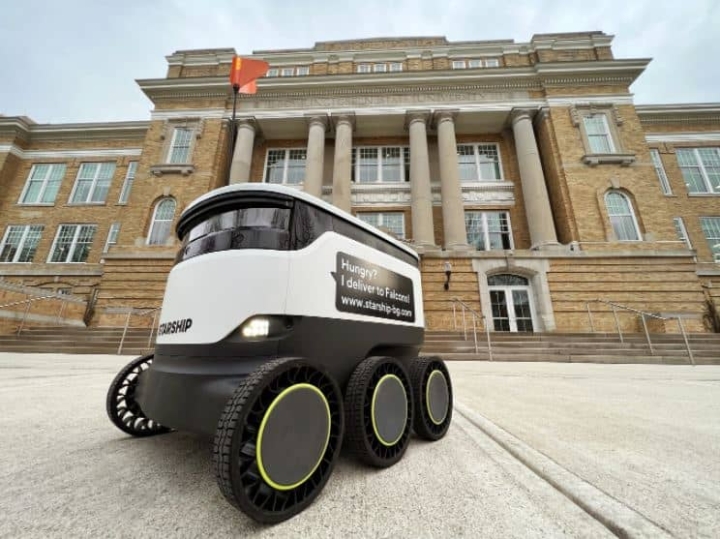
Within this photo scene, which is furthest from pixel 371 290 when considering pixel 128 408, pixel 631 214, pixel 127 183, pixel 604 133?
pixel 127 183

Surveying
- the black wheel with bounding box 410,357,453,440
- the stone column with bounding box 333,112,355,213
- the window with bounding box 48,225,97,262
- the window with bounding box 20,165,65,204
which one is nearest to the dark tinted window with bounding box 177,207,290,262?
the black wheel with bounding box 410,357,453,440

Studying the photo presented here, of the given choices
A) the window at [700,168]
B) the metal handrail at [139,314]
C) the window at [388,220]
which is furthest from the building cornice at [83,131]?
the window at [700,168]

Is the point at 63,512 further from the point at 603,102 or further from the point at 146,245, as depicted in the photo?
the point at 603,102

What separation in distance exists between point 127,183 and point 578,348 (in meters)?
29.2

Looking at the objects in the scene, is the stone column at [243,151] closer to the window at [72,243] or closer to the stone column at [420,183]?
the stone column at [420,183]

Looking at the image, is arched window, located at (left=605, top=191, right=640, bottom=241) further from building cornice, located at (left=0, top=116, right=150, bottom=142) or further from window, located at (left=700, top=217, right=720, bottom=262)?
building cornice, located at (left=0, top=116, right=150, bottom=142)

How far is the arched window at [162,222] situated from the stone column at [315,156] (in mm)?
7730

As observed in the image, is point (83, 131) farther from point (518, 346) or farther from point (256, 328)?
point (518, 346)

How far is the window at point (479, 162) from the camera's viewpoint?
59.4ft

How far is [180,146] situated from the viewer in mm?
17625

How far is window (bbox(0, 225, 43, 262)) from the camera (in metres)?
19.6

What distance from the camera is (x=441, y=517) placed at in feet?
3.36

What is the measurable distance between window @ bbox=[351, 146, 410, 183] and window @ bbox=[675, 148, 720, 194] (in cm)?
1967

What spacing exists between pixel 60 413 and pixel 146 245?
15844 millimetres
